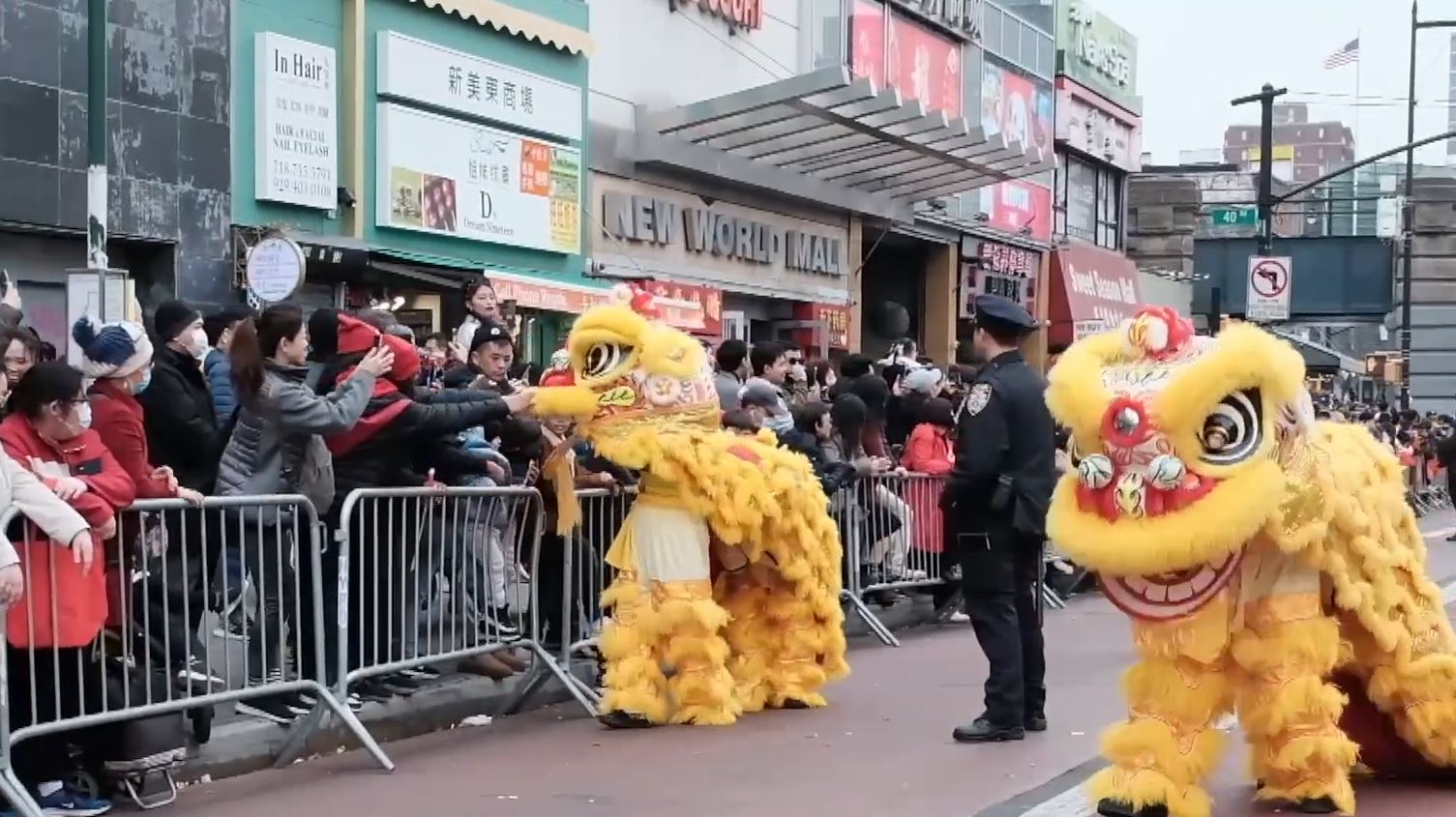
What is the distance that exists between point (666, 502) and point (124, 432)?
9.36 feet

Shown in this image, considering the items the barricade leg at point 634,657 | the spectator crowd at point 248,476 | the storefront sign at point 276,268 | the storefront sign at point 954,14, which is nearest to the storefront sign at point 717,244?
the storefront sign at point 954,14

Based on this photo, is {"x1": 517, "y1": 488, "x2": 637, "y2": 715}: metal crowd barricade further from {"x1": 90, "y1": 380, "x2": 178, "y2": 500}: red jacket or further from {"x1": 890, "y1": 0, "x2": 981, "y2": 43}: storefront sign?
{"x1": 890, "y1": 0, "x2": 981, "y2": 43}: storefront sign

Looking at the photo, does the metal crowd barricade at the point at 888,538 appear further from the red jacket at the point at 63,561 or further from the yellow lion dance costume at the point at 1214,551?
the red jacket at the point at 63,561

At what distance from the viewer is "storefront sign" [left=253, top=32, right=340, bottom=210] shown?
16.4 m

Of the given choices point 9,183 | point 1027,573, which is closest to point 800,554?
point 1027,573

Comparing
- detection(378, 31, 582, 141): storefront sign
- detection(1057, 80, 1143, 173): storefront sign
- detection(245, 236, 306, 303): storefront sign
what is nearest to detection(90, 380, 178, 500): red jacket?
detection(245, 236, 306, 303): storefront sign

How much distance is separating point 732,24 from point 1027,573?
16282mm

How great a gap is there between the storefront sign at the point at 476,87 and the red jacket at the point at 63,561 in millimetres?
10951

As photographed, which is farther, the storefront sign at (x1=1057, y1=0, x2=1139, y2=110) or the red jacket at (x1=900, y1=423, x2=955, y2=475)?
the storefront sign at (x1=1057, y1=0, x2=1139, y2=110)

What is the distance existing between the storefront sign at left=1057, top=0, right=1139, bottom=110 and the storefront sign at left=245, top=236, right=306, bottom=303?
840 inches

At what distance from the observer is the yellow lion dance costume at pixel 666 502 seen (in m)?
9.34

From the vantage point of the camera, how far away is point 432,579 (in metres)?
9.19

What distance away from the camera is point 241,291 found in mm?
16531

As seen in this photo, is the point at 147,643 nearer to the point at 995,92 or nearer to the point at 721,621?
the point at 721,621
